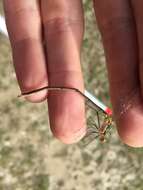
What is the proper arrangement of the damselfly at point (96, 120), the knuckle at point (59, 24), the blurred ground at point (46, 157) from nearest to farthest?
the knuckle at point (59, 24), the damselfly at point (96, 120), the blurred ground at point (46, 157)

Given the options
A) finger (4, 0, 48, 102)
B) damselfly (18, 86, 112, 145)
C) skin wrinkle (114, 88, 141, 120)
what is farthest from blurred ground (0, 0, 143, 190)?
skin wrinkle (114, 88, 141, 120)

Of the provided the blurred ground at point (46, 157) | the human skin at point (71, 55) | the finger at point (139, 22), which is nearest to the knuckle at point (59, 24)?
the human skin at point (71, 55)

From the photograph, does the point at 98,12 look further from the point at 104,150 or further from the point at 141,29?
the point at 104,150

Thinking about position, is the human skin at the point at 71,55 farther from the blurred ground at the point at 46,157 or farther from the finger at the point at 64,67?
the blurred ground at the point at 46,157

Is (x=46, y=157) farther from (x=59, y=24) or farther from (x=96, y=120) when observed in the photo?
(x=59, y=24)

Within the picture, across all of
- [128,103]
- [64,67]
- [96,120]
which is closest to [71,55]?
[64,67]

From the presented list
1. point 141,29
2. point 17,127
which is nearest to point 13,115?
point 17,127
